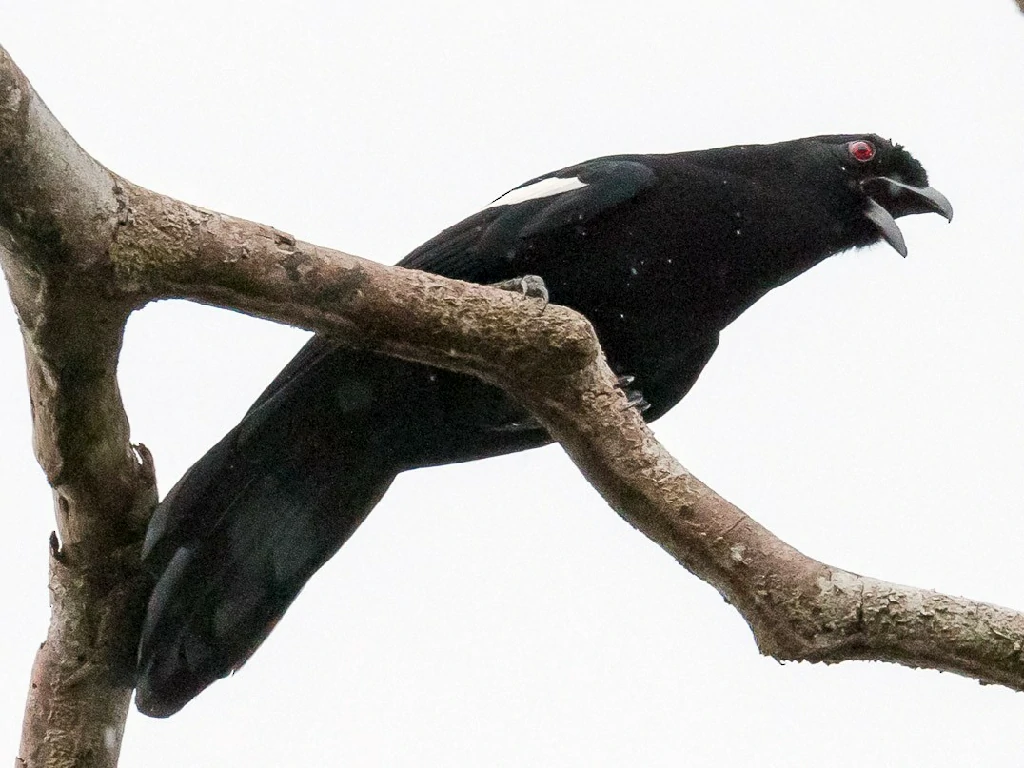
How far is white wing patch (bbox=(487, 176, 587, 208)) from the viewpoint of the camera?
4516 mm

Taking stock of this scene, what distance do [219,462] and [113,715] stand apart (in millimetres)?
841

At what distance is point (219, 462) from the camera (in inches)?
168

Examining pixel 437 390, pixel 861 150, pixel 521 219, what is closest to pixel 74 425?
pixel 437 390

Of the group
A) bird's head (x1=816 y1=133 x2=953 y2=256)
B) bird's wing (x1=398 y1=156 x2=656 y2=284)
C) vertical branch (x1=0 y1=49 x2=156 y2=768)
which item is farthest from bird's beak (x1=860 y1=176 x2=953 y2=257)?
vertical branch (x1=0 y1=49 x2=156 y2=768)

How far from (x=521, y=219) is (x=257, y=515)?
1308 mm

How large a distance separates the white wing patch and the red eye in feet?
4.01

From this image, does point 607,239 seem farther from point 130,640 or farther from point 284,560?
point 130,640

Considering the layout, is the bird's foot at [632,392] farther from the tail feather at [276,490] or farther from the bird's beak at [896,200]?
the bird's beak at [896,200]

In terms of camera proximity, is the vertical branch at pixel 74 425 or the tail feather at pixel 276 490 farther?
the tail feather at pixel 276 490

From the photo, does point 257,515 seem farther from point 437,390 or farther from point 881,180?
point 881,180

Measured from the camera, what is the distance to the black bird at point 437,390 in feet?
13.9

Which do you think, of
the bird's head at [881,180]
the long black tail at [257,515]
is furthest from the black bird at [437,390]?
the bird's head at [881,180]

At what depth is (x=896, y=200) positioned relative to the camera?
5152 mm

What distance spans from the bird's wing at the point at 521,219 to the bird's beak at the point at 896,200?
1.01 metres
